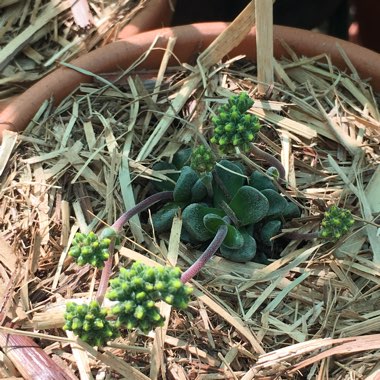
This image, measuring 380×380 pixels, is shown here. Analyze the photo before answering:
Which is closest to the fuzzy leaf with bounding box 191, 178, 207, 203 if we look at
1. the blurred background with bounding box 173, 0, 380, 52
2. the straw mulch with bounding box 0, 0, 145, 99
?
the straw mulch with bounding box 0, 0, 145, 99

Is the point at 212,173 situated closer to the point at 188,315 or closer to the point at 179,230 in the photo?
the point at 179,230

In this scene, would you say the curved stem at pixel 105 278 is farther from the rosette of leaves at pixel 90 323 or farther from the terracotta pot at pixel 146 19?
the terracotta pot at pixel 146 19

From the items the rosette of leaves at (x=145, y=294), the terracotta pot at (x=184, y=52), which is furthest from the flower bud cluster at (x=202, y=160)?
the terracotta pot at (x=184, y=52)

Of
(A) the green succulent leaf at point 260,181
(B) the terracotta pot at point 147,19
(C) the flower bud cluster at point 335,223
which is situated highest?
(B) the terracotta pot at point 147,19

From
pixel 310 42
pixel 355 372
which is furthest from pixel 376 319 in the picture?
pixel 310 42

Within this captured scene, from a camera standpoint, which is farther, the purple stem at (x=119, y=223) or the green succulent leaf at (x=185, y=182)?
the green succulent leaf at (x=185, y=182)

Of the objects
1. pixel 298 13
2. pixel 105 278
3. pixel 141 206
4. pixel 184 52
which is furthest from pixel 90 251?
pixel 298 13

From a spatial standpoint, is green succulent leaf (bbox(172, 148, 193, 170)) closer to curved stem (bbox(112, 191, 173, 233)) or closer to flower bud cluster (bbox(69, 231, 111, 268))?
curved stem (bbox(112, 191, 173, 233))

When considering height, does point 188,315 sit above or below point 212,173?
below
